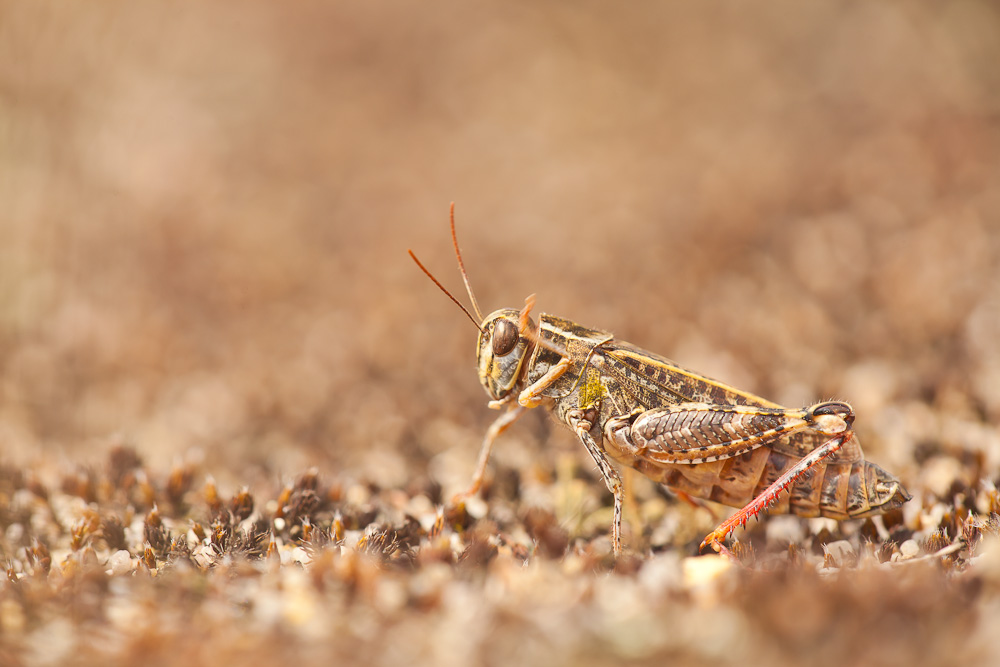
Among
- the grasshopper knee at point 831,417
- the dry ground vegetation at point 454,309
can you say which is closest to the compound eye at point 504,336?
the dry ground vegetation at point 454,309

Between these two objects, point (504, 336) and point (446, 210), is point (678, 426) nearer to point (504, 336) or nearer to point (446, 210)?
point (504, 336)

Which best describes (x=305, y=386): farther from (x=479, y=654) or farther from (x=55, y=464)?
(x=479, y=654)

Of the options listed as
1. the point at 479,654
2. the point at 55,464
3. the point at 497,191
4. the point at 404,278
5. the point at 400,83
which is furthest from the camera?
the point at 400,83

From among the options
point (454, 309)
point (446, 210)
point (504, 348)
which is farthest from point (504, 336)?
point (446, 210)

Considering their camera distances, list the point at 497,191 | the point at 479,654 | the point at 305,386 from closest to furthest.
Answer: the point at 479,654 < the point at 305,386 < the point at 497,191

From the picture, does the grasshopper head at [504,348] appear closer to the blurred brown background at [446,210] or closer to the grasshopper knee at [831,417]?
the blurred brown background at [446,210]

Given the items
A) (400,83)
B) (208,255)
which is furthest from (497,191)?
(208,255)
